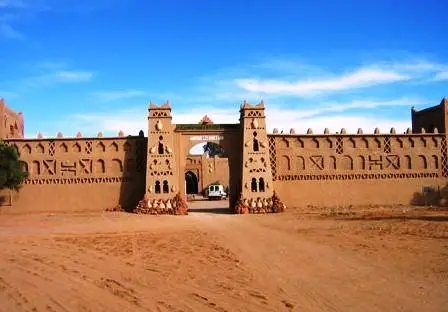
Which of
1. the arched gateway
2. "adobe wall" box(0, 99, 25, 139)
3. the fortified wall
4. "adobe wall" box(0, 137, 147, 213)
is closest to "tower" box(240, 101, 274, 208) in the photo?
the arched gateway

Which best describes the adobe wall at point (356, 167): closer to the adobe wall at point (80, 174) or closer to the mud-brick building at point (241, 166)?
the mud-brick building at point (241, 166)

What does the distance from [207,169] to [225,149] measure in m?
27.1

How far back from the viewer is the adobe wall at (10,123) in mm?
31641

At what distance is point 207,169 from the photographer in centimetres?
5747

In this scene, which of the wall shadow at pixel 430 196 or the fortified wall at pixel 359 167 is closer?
the fortified wall at pixel 359 167

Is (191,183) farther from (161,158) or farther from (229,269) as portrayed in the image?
(229,269)

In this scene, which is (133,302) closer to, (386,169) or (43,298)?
(43,298)

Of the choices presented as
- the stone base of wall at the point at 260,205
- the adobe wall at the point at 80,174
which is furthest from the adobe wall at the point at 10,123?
the stone base of wall at the point at 260,205

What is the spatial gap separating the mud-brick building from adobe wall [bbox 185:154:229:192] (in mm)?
26380

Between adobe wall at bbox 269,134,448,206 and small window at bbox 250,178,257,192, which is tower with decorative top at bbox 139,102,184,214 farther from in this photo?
adobe wall at bbox 269,134,448,206

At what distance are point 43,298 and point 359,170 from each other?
26827mm

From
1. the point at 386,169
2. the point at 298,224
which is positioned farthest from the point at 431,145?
the point at 298,224

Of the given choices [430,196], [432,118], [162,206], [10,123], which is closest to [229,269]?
[162,206]

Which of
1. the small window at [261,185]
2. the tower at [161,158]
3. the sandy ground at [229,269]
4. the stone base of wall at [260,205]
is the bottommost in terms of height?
the sandy ground at [229,269]
